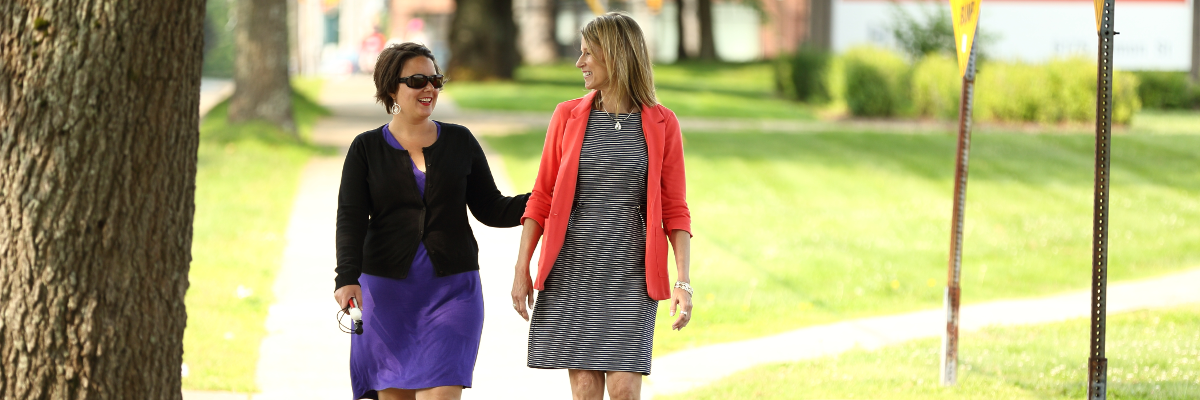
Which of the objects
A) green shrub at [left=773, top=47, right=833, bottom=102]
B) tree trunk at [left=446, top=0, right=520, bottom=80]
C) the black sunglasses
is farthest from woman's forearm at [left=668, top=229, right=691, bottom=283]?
tree trunk at [left=446, top=0, right=520, bottom=80]

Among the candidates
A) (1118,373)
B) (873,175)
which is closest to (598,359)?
(1118,373)

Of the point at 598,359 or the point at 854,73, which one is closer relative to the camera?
the point at 598,359

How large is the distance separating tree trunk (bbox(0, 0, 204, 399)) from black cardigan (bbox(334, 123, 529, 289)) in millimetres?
532

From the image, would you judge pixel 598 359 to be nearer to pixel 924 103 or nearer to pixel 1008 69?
pixel 1008 69

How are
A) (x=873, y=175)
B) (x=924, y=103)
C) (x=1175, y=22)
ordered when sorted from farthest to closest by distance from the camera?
(x=1175, y=22), (x=924, y=103), (x=873, y=175)

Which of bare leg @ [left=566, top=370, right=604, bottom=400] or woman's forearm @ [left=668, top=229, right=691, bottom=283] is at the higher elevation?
woman's forearm @ [left=668, top=229, right=691, bottom=283]

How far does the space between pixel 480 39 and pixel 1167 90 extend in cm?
1656

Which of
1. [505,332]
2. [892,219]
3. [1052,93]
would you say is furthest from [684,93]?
[505,332]

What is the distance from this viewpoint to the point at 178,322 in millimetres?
3760

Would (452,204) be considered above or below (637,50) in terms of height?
below

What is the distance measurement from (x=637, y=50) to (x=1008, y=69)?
17.4m

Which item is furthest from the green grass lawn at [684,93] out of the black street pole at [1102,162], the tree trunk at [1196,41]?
the black street pole at [1102,162]

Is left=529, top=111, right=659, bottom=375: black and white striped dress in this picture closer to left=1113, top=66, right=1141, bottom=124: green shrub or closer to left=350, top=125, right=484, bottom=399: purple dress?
left=350, top=125, right=484, bottom=399: purple dress

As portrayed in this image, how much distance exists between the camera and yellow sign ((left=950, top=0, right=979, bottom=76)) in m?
5.16
